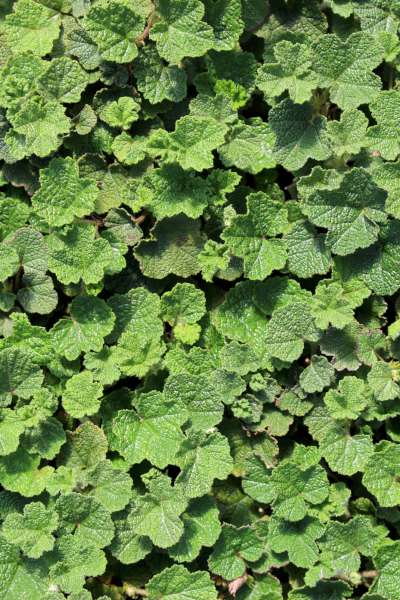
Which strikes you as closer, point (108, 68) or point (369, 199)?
point (369, 199)

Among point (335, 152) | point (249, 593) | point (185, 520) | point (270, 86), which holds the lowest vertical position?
point (249, 593)

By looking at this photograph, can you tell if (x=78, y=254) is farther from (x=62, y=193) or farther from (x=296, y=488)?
(x=296, y=488)

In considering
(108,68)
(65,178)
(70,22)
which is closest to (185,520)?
(65,178)

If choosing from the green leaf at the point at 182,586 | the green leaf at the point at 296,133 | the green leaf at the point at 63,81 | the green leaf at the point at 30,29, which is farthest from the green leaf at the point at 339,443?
the green leaf at the point at 30,29

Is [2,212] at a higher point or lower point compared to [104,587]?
higher

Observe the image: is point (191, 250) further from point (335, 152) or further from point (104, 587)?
point (104, 587)

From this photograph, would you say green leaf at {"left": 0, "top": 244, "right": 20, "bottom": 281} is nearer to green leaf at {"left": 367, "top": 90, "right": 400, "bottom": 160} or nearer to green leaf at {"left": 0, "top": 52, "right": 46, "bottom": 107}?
green leaf at {"left": 0, "top": 52, "right": 46, "bottom": 107}

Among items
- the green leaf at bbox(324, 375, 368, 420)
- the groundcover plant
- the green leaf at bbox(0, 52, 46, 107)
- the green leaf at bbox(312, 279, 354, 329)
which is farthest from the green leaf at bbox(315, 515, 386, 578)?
the green leaf at bbox(0, 52, 46, 107)
